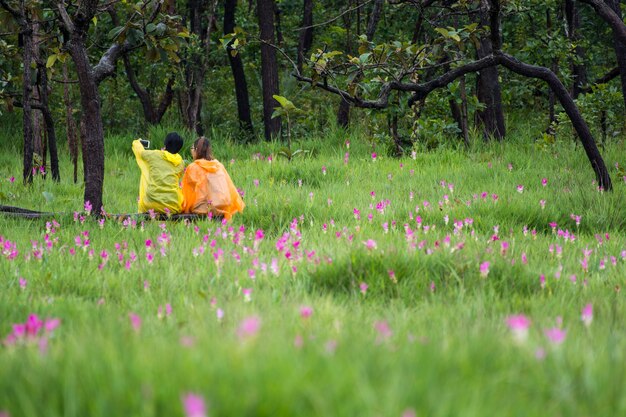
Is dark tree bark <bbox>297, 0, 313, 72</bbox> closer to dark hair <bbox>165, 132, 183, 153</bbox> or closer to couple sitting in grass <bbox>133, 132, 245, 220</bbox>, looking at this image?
dark hair <bbox>165, 132, 183, 153</bbox>

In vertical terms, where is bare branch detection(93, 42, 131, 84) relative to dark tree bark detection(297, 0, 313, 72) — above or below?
below

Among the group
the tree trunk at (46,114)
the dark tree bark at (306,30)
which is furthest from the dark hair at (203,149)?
the dark tree bark at (306,30)

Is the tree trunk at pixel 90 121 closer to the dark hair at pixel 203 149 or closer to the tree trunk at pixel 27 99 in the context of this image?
the dark hair at pixel 203 149

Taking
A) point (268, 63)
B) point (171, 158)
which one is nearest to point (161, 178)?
point (171, 158)

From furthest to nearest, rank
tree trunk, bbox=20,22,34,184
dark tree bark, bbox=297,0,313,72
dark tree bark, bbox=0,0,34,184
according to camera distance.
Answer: dark tree bark, bbox=297,0,313,72 → tree trunk, bbox=20,22,34,184 → dark tree bark, bbox=0,0,34,184

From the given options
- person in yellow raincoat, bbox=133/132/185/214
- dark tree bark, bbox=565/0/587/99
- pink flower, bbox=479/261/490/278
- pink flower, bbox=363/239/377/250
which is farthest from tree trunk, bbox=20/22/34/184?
dark tree bark, bbox=565/0/587/99

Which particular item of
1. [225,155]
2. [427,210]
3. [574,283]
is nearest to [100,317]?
[574,283]

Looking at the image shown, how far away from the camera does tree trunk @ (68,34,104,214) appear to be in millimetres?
6969

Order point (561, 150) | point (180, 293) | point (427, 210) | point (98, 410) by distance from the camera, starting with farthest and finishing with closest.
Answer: point (561, 150) → point (427, 210) → point (180, 293) → point (98, 410)

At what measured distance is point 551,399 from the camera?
2.27 m

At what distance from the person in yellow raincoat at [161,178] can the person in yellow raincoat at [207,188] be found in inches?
6.3

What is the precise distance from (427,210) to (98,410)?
5.31 m

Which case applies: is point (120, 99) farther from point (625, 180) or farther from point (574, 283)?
point (574, 283)

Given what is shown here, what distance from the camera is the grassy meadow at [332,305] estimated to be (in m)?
1.99
